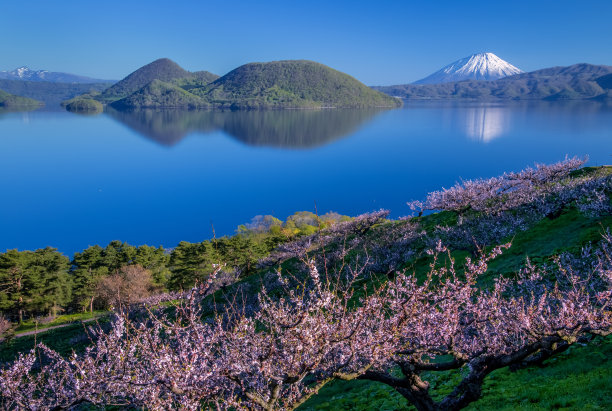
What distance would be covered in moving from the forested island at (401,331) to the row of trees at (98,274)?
14.2ft

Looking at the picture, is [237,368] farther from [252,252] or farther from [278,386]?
[252,252]

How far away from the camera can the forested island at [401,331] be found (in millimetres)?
7707

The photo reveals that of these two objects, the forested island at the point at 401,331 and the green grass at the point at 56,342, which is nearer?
the forested island at the point at 401,331

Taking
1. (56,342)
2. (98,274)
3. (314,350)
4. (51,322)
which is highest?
(314,350)

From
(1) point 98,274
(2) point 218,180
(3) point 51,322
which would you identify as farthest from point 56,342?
(2) point 218,180

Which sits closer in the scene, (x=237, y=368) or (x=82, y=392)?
(x=237, y=368)

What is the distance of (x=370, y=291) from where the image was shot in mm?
26172

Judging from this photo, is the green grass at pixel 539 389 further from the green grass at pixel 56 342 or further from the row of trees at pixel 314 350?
the green grass at pixel 56 342

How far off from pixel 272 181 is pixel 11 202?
8792cm

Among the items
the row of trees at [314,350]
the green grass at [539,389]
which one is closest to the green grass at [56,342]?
the row of trees at [314,350]

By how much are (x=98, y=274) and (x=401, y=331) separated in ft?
197

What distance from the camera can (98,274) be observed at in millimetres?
56281

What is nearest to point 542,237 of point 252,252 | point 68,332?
point 252,252

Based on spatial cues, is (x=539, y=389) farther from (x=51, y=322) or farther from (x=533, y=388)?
(x=51, y=322)
